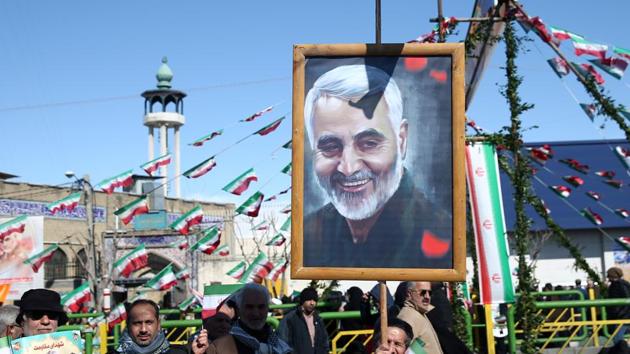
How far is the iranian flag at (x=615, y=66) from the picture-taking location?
10383 mm

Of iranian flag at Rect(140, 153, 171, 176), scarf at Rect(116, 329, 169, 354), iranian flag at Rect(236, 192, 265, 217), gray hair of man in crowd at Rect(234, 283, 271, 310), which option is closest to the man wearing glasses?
gray hair of man in crowd at Rect(234, 283, 271, 310)

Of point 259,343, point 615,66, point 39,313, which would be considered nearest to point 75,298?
point 615,66

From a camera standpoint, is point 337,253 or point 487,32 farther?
point 487,32

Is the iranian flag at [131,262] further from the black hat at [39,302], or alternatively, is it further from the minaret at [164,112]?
the minaret at [164,112]

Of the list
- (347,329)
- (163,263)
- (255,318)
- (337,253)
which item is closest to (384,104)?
(337,253)

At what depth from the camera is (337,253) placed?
5.12 meters

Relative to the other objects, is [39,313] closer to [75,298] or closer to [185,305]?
[185,305]

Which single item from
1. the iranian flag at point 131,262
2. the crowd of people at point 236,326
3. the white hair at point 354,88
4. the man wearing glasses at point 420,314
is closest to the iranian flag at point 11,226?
the iranian flag at point 131,262

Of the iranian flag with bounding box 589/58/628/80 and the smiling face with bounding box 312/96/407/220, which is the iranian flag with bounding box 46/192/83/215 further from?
the smiling face with bounding box 312/96/407/220

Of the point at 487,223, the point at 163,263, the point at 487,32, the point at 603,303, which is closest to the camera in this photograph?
the point at 603,303

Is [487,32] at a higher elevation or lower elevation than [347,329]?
higher

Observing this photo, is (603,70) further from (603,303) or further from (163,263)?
(163,263)

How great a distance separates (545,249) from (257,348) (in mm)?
35771

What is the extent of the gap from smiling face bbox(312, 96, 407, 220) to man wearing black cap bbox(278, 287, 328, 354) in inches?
148
